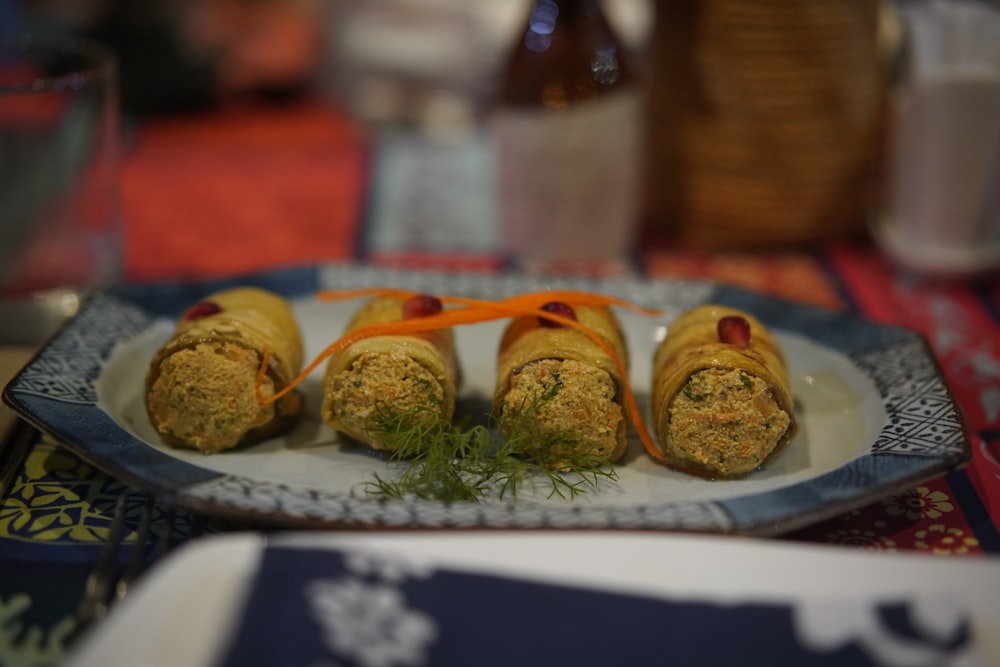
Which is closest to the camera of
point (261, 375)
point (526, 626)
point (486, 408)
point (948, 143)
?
point (526, 626)

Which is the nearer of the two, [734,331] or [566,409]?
[566,409]

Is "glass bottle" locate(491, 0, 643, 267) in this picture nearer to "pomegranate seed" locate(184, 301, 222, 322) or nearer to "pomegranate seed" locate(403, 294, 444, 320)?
"pomegranate seed" locate(403, 294, 444, 320)

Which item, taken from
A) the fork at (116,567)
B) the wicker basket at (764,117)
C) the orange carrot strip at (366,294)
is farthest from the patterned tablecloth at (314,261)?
the orange carrot strip at (366,294)

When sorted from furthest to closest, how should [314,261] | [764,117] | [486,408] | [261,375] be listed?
1. [764,117]
2. [314,261]
3. [486,408]
4. [261,375]

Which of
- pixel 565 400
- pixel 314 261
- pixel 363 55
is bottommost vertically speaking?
pixel 314 261

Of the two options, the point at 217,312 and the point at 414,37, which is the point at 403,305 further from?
the point at 414,37

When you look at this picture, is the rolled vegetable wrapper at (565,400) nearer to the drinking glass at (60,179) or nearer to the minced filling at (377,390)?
the minced filling at (377,390)

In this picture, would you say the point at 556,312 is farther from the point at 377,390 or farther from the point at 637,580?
the point at 637,580

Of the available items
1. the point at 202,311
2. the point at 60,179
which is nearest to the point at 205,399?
the point at 202,311
